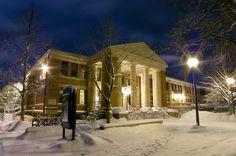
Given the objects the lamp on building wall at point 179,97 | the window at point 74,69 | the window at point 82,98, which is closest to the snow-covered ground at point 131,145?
the window at point 82,98

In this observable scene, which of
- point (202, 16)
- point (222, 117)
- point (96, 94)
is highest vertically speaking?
point (202, 16)

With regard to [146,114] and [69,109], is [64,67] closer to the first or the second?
[146,114]

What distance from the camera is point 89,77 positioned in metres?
28.7

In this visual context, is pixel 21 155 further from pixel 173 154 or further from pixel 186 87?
pixel 186 87

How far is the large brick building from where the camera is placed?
24.9 m

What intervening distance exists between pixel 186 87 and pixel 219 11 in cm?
5356

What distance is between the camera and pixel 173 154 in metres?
6.59

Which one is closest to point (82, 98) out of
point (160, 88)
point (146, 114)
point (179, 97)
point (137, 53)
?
point (146, 114)

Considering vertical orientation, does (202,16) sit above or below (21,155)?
above

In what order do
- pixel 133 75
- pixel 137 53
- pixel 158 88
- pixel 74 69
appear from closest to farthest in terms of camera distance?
pixel 133 75
pixel 74 69
pixel 137 53
pixel 158 88

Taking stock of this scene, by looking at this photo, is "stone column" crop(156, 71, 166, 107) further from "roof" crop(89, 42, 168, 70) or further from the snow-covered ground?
the snow-covered ground

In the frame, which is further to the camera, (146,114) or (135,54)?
(135,54)

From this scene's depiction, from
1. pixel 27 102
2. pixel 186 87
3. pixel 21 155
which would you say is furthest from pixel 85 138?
pixel 186 87

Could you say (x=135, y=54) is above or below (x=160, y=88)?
above
